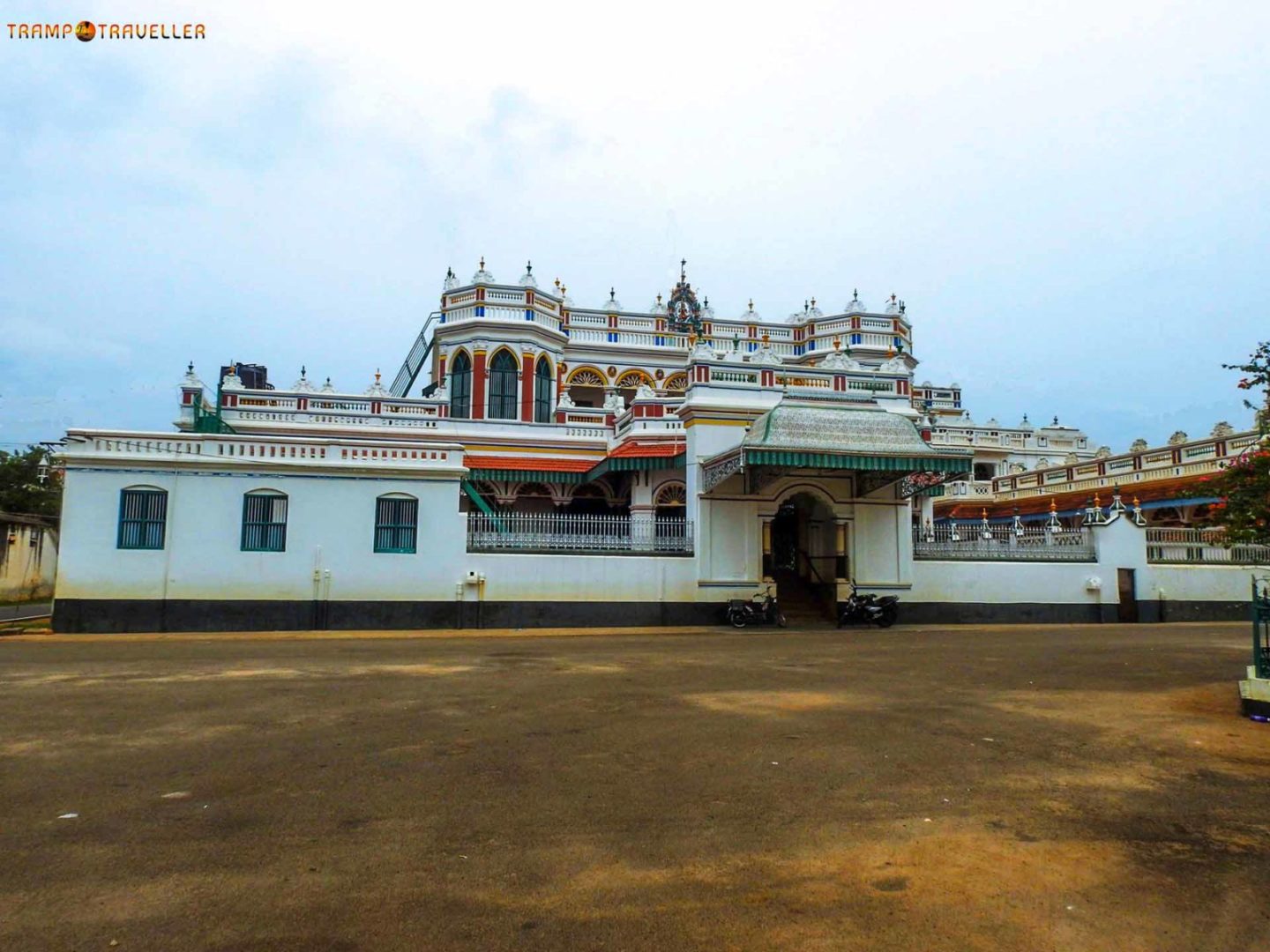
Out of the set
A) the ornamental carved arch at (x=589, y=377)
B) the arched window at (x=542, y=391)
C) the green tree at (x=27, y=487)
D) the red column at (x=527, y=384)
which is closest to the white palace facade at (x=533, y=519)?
the red column at (x=527, y=384)

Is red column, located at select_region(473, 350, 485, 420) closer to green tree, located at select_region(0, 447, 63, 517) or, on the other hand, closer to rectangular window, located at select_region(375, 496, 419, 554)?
rectangular window, located at select_region(375, 496, 419, 554)

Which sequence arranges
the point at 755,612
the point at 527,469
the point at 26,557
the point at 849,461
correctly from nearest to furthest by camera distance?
the point at 849,461 → the point at 755,612 → the point at 527,469 → the point at 26,557

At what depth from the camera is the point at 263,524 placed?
18578 millimetres

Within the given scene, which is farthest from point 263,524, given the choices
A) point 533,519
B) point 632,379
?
point 632,379

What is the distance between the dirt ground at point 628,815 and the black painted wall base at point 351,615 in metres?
8.19

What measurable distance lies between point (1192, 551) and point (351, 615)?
73.8ft

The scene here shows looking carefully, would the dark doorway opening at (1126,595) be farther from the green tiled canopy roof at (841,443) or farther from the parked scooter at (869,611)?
the parked scooter at (869,611)

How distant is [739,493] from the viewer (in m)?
20.2

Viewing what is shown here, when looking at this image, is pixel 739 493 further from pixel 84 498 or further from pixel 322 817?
pixel 322 817

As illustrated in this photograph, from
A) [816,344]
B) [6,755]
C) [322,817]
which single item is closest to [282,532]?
[6,755]

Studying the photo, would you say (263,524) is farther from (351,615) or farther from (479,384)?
(479,384)

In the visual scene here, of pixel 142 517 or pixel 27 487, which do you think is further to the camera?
pixel 27 487

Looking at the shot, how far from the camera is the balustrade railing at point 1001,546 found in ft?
71.9

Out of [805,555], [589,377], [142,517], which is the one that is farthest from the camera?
[589,377]
